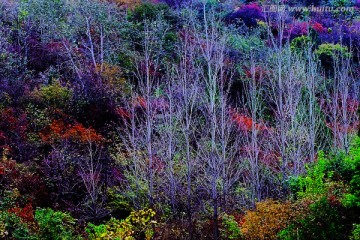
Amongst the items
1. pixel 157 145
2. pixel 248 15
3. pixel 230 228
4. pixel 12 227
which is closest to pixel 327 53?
pixel 248 15

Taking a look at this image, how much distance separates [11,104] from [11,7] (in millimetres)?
9719

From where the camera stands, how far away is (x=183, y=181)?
618 inches

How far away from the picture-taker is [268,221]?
34.6ft

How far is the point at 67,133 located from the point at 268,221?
878 cm

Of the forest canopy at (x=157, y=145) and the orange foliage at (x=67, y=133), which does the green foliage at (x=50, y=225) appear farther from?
the orange foliage at (x=67, y=133)

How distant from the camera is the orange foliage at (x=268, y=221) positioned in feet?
33.0

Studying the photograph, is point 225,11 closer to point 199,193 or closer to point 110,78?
point 110,78

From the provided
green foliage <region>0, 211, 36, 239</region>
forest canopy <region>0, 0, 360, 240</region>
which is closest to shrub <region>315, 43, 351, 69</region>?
forest canopy <region>0, 0, 360, 240</region>

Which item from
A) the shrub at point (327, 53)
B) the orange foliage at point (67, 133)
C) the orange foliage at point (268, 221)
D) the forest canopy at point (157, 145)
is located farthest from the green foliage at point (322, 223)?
the shrub at point (327, 53)

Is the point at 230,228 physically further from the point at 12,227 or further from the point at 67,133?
the point at 67,133

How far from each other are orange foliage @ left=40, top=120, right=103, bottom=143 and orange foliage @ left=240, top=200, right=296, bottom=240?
7.26m

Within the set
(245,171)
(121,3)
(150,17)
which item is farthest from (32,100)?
(121,3)

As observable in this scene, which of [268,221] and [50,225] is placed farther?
[268,221]

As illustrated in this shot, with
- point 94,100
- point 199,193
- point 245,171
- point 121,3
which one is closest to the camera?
point 199,193
